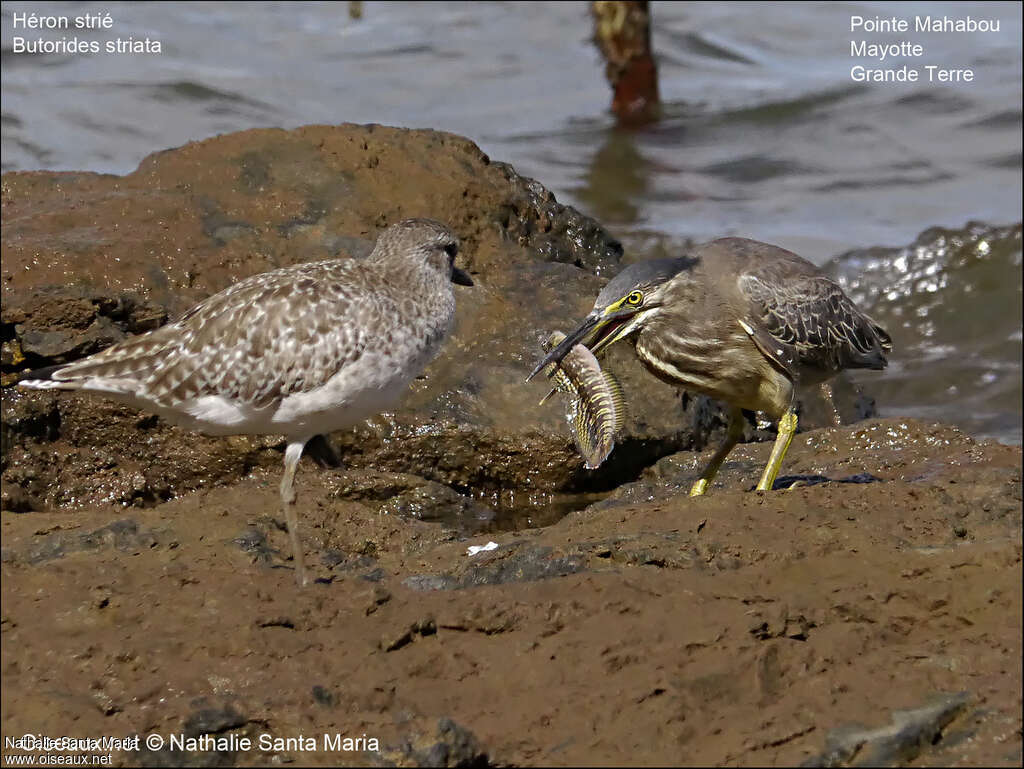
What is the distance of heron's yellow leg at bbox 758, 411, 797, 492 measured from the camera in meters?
7.68

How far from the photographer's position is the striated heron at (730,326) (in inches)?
294

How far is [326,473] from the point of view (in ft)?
27.6

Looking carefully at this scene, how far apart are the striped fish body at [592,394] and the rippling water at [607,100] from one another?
29.9 feet

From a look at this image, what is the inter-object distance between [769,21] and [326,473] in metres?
21.4

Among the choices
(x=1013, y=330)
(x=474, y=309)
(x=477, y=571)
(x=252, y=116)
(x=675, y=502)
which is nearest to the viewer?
(x=477, y=571)

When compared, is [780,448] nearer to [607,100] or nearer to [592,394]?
[592,394]

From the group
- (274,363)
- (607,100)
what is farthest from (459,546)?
(607,100)

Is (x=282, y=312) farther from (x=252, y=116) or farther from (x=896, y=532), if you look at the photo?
(x=252, y=116)

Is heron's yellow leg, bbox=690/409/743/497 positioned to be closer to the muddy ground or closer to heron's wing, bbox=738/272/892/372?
the muddy ground

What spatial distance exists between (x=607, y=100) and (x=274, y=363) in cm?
1777

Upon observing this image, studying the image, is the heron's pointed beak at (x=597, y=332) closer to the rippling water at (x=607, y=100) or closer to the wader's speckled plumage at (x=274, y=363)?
the wader's speckled plumage at (x=274, y=363)

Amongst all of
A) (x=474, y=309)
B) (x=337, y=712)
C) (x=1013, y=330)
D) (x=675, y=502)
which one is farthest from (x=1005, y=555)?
(x=1013, y=330)

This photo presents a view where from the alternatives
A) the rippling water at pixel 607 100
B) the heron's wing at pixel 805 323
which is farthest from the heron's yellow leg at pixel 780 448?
the rippling water at pixel 607 100

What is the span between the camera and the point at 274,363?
7035mm
